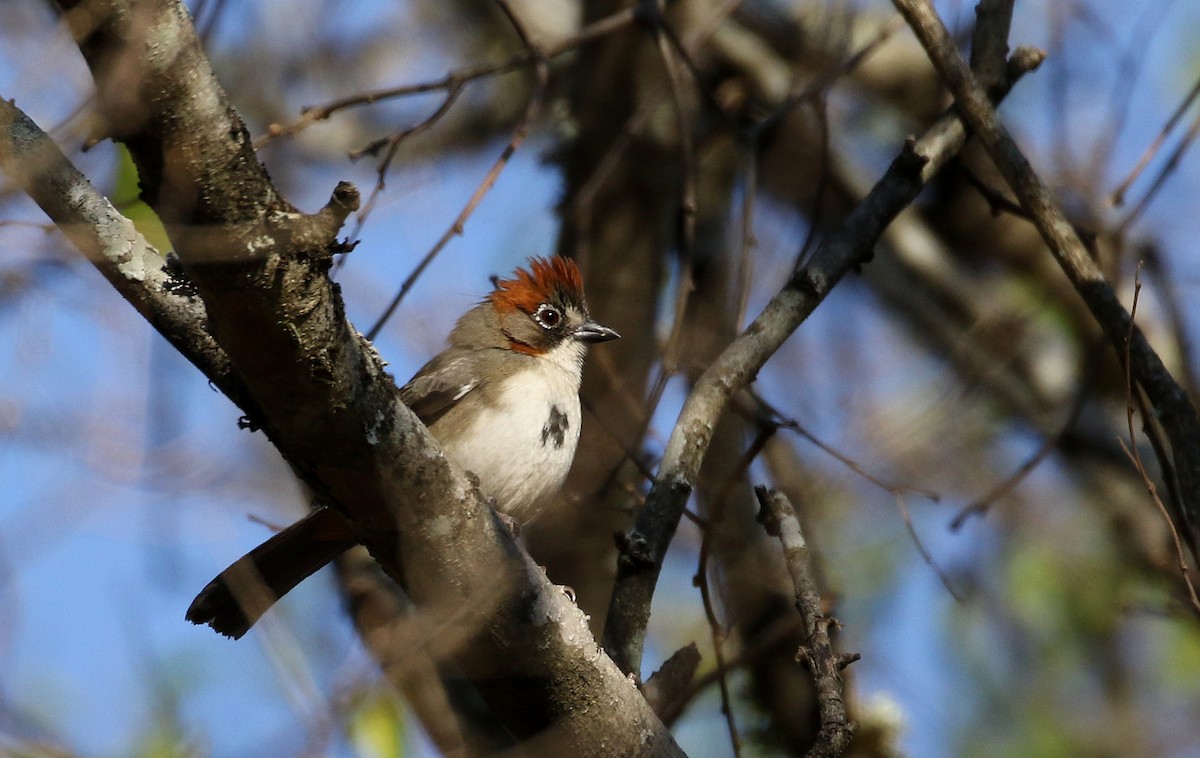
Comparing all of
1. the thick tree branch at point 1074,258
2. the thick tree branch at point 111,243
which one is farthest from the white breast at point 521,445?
the thick tree branch at point 1074,258

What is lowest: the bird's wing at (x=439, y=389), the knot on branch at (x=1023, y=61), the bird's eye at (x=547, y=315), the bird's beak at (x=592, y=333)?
the bird's wing at (x=439, y=389)

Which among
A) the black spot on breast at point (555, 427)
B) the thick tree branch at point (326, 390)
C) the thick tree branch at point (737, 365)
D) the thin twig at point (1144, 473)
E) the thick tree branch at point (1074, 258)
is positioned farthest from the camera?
the black spot on breast at point (555, 427)

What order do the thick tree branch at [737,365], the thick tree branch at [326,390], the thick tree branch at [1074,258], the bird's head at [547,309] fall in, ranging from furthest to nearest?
the bird's head at [547,309] < the thick tree branch at [1074,258] < the thick tree branch at [737,365] < the thick tree branch at [326,390]

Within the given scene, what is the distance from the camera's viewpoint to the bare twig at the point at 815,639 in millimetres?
3199

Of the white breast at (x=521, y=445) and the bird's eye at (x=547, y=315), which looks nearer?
the white breast at (x=521, y=445)

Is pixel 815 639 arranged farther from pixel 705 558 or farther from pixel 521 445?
pixel 521 445

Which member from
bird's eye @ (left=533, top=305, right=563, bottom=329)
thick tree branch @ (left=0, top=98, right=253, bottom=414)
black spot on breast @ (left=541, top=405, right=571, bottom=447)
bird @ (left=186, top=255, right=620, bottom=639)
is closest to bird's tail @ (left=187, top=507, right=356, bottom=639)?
bird @ (left=186, top=255, right=620, bottom=639)

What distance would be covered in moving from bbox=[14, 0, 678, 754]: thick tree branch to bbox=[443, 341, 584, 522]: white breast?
1431mm

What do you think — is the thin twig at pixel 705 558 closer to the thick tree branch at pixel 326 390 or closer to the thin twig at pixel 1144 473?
the thick tree branch at pixel 326 390

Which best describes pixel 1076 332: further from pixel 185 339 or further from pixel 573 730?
pixel 185 339

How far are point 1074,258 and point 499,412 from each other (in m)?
2.24

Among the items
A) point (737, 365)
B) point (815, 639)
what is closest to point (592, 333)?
point (737, 365)

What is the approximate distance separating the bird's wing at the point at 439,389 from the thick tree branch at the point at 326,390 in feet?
6.04

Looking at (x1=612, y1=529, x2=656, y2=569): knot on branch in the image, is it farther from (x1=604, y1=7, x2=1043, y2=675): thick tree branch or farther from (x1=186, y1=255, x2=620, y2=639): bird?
(x1=186, y1=255, x2=620, y2=639): bird
